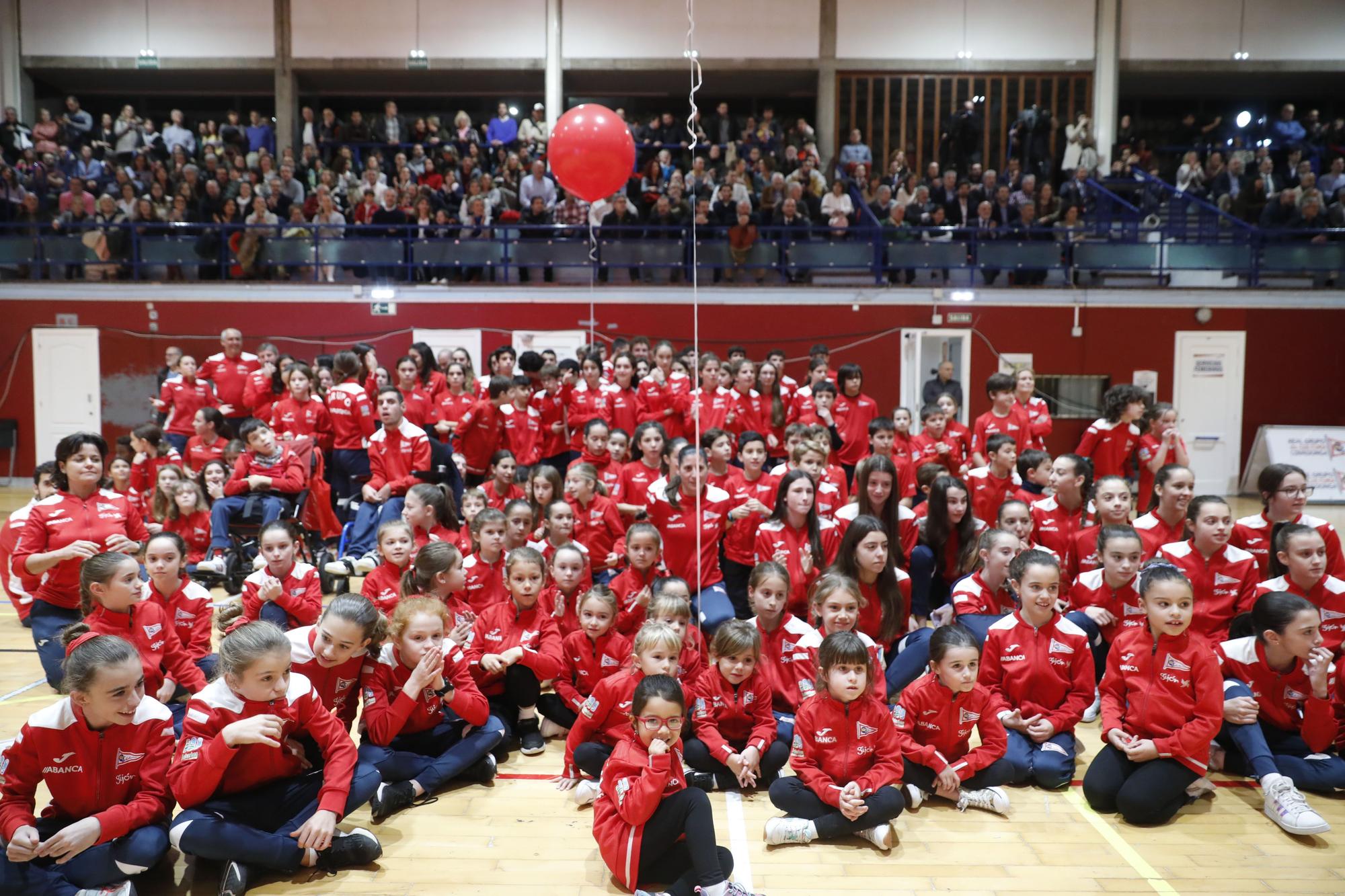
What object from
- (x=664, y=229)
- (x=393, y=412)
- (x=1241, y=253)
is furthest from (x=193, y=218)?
(x=1241, y=253)

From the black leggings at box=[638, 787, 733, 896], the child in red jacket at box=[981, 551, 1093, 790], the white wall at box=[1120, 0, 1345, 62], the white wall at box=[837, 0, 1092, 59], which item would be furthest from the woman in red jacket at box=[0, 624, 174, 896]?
the white wall at box=[1120, 0, 1345, 62]

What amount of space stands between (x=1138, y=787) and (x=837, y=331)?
8981mm

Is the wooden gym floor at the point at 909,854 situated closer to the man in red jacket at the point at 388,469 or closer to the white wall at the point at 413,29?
the man in red jacket at the point at 388,469

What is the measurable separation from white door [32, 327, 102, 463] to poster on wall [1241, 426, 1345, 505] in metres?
15.5

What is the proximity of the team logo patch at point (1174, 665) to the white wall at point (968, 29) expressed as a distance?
13528mm

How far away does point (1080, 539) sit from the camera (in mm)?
5582

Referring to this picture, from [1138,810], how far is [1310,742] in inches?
37.7

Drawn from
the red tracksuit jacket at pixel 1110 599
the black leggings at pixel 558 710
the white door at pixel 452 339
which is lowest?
the black leggings at pixel 558 710

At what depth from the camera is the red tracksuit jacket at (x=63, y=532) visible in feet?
16.9

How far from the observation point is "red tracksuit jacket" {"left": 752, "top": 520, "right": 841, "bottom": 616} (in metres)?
5.45

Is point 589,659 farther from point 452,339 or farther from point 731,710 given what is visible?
point 452,339

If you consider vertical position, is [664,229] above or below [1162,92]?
below

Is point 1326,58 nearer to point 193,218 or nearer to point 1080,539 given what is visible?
point 1080,539

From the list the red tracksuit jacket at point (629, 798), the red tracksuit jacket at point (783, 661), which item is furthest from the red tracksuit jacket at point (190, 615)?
the red tracksuit jacket at point (783, 661)
